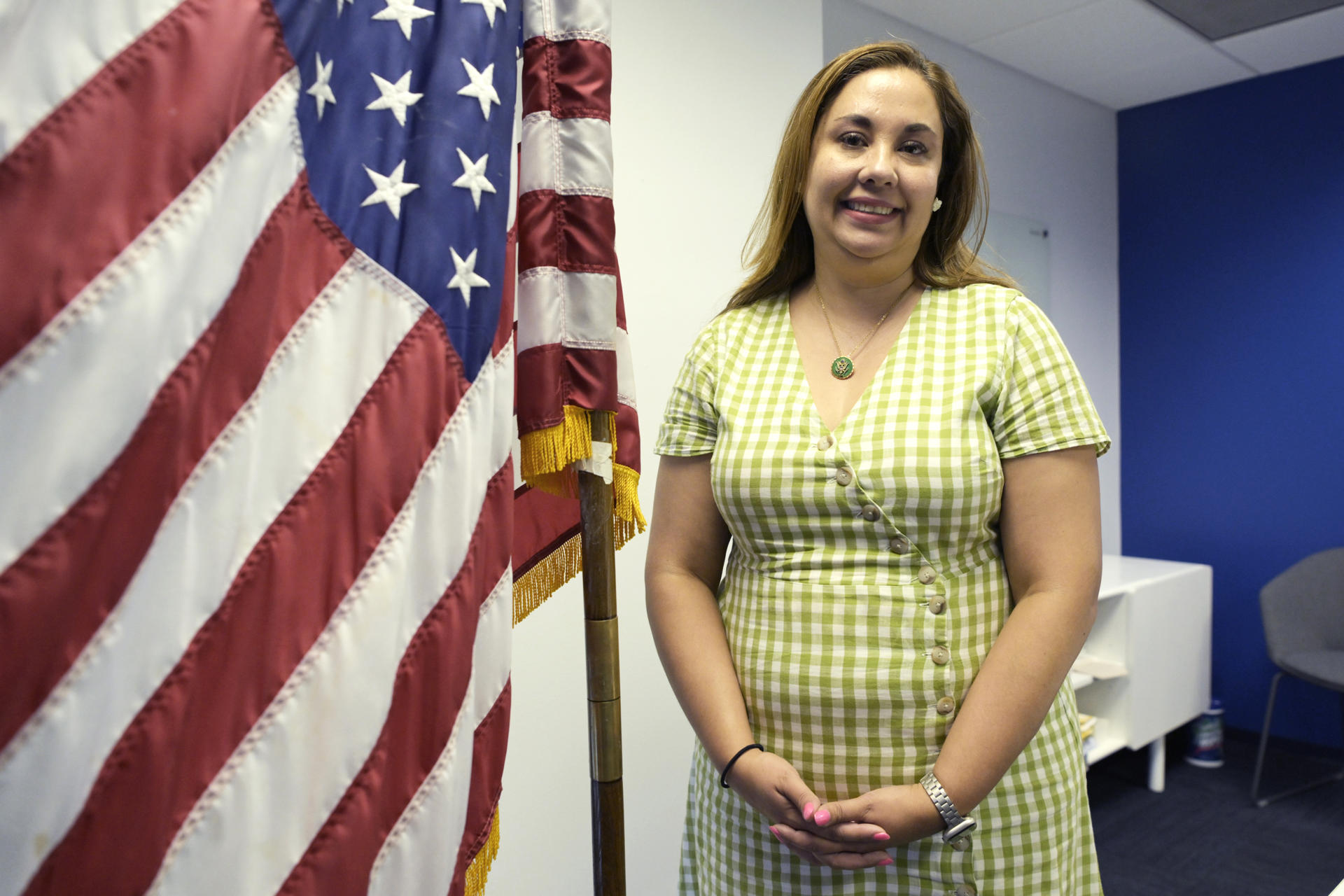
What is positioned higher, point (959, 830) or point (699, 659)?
point (699, 659)

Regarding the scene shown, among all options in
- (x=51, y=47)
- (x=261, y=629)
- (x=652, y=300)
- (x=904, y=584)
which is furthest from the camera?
(x=652, y=300)

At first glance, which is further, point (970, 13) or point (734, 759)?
point (970, 13)

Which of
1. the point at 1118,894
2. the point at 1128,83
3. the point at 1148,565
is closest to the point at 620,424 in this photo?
the point at 1118,894

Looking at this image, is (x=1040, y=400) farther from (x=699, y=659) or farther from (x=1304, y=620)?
(x=1304, y=620)

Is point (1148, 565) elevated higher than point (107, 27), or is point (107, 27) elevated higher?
point (107, 27)

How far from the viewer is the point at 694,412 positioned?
4.14ft

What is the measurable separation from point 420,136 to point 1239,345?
397cm

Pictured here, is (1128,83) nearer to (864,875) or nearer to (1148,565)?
(1148,565)

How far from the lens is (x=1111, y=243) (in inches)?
171

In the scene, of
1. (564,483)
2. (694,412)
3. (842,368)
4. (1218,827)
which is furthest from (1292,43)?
(564,483)

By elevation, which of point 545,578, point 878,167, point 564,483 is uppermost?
point 878,167

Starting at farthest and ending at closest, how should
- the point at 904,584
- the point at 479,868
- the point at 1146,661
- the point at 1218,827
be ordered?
the point at 1146,661 → the point at 1218,827 → the point at 904,584 → the point at 479,868

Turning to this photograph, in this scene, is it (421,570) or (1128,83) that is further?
(1128,83)

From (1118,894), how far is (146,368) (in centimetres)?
281
